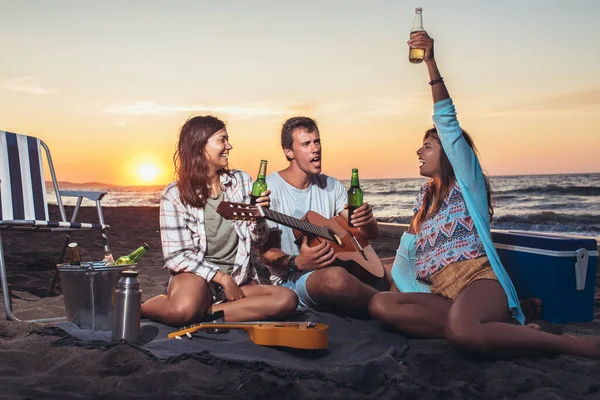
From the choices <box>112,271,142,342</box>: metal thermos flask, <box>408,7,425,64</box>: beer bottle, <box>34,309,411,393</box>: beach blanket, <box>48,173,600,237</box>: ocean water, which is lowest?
<box>48,173,600,237</box>: ocean water

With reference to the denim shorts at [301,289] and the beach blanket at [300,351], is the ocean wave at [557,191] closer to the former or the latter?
the denim shorts at [301,289]

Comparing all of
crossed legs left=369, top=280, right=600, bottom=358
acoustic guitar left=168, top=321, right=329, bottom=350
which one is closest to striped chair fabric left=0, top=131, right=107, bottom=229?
acoustic guitar left=168, top=321, right=329, bottom=350

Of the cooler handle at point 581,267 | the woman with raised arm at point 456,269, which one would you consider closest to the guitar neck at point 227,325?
the woman with raised arm at point 456,269

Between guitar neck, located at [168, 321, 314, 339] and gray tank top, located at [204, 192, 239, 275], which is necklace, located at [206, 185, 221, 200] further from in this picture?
guitar neck, located at [168, 321, 314, 339]

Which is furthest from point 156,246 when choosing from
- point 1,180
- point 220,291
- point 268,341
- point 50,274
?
point 268,341

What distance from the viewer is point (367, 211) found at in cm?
397

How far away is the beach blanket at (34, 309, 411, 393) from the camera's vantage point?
289 centimetres

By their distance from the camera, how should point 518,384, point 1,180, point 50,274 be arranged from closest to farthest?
point 518,384, point 1,180, point 50,274

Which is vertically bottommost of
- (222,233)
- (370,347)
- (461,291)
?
(370,347)

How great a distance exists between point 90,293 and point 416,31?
244 cm

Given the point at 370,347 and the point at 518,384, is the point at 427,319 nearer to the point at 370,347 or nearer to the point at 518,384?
the point at 370,347

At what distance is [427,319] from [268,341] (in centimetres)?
88

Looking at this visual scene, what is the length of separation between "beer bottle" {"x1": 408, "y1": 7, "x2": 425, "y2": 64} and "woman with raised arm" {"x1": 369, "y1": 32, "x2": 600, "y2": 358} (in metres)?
0.03

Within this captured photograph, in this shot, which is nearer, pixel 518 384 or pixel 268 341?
pixel 518 384
